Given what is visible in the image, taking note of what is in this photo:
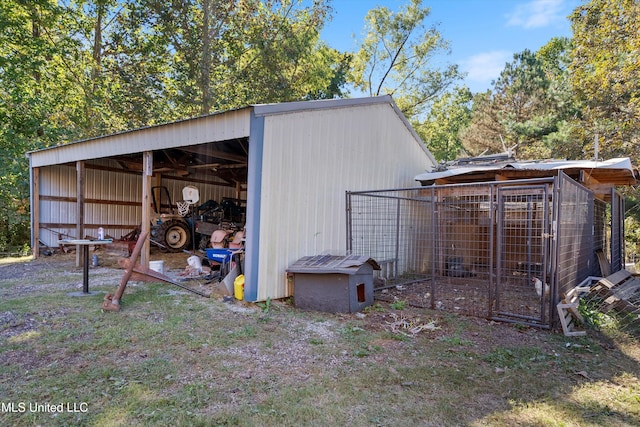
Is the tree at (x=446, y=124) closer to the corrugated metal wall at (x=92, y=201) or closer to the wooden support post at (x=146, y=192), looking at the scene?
the corrugated metal wall at (x=92, y=201)

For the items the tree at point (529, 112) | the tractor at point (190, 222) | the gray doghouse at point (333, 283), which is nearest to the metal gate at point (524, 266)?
the gray doghouse at point (333, 283)

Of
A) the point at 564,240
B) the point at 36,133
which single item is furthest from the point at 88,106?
the point at 564,240

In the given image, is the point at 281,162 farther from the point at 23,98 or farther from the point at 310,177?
the point at 23,98

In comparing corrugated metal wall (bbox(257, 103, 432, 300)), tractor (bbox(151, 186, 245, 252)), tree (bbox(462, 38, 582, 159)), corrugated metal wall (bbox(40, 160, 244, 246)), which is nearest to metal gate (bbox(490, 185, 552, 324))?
corrugated metal wall (bbox(257, 103, 432, 300))

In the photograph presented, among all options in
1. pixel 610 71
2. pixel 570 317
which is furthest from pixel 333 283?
pixel 610 71

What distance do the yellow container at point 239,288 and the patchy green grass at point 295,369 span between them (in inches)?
12.9

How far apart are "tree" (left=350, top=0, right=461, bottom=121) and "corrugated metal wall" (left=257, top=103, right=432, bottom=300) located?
15405mm

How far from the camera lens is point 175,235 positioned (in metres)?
9.99

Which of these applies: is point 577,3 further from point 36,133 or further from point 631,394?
point 36,133

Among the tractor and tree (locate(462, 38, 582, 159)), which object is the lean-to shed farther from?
tree (locate(462, 38, 582, 159))

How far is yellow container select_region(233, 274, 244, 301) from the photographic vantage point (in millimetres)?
4957

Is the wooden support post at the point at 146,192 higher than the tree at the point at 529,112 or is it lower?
lower

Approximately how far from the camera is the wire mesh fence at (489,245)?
4293mm

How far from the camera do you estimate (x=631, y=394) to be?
8.69ft
